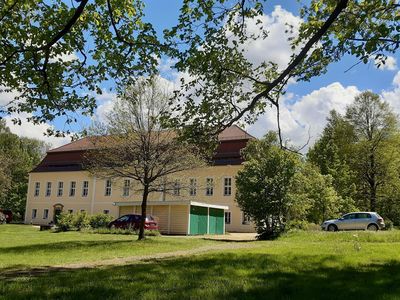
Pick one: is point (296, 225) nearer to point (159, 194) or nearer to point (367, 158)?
point (159, 194)

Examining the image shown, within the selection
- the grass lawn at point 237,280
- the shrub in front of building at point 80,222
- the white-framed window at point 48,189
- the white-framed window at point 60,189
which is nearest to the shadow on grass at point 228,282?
the grass lawn at point 237,280

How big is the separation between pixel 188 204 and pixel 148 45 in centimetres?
2581

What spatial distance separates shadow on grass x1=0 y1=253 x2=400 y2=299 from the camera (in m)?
7.69

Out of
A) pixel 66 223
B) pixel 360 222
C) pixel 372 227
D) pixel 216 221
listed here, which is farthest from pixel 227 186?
pixel 372 227

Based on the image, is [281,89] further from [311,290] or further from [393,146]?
[393,146]

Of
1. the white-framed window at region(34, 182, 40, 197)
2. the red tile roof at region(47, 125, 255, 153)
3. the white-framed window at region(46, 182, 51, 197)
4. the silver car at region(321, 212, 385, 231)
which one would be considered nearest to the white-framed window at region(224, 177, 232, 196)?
the red tile roof at region(47, 125, 255, 153)

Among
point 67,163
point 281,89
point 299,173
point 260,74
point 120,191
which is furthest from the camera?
point 67,163

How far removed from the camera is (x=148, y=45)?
1146 cm

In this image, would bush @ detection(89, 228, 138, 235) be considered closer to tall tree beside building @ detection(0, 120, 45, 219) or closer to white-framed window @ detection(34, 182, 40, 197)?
tall tree beside building @ detection(0, 120, 45, 219)

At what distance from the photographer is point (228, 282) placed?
8688 mm

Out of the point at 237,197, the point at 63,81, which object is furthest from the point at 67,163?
the point at 63,81

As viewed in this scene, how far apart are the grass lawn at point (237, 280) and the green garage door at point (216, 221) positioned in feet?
88.4

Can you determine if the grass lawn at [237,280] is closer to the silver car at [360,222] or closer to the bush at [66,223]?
the silver car at [360,222]

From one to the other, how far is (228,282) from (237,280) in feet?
0.96
